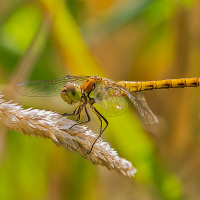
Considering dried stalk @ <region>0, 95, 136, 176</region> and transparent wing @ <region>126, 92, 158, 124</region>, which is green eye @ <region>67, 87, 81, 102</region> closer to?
transparent wing @ <region>126, 92, 158, 124</region>

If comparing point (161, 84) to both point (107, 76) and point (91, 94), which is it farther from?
point (91, 94)

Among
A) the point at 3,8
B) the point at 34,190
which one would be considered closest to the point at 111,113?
the point at 34,190

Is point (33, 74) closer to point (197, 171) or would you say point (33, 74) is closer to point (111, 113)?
point (111, 113)

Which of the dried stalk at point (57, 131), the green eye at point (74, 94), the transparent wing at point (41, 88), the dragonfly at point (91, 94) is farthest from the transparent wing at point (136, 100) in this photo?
the dried stalk at point (57, 131)

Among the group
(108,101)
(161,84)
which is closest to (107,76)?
(161,84)

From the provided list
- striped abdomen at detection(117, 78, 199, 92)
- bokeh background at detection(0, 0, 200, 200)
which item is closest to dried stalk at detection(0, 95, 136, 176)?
bokeh background at detection(0, 0, 200, 200)
